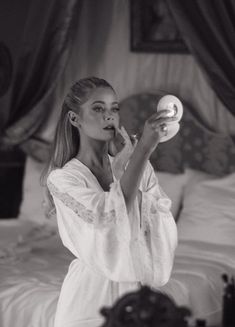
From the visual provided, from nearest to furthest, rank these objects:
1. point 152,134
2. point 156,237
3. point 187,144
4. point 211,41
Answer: point 152,134, point 156,237, point 211,41, point 187,144

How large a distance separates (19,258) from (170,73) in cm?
140

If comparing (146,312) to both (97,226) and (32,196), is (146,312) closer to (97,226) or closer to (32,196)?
(97,226)

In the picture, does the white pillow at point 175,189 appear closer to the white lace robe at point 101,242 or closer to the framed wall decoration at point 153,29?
the framed wall decoration at point 153,29

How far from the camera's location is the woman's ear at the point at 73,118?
88.7 inches

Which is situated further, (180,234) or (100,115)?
(180,234)

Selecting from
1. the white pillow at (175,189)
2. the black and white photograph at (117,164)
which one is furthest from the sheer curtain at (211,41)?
the white pillow at (175,189)

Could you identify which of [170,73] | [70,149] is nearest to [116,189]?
[70,149]

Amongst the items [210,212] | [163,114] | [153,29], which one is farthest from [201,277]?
[153,29]

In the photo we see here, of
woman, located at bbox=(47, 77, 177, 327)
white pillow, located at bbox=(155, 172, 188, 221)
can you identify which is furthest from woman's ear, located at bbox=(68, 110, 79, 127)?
white pillow, located at bbox=(155, 172, 188, 221)

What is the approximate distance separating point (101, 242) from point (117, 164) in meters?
0.24

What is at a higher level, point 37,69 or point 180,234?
point 37,69

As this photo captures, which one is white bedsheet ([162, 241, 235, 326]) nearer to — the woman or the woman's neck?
the woman

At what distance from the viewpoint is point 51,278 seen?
10.1ft

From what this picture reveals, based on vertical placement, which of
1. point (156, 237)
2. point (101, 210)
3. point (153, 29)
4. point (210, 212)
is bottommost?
point (210, 212)
